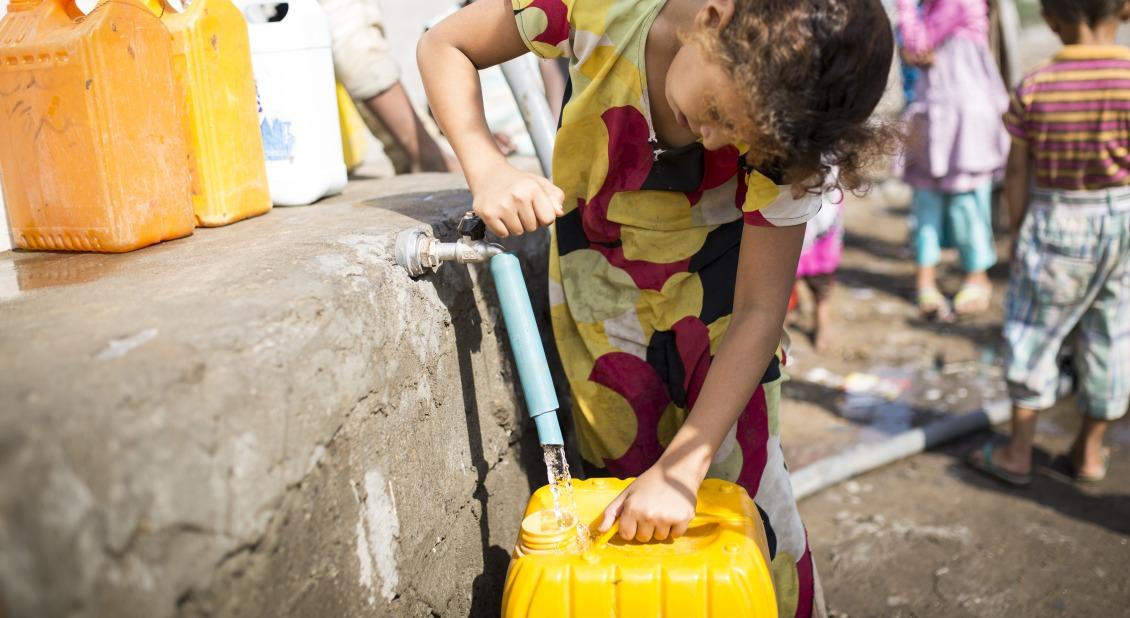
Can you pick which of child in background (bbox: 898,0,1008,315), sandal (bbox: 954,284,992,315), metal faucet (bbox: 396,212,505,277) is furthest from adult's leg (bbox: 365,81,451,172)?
sandal (bbox: 954,284,992,315)

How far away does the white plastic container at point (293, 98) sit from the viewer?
2.12m

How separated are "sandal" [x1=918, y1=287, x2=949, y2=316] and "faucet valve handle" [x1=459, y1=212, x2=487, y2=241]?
3.57 metres

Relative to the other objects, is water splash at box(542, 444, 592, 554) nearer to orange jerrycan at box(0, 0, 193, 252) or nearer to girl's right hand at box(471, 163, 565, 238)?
girl's right hand at box(471, 163, 565, 238)

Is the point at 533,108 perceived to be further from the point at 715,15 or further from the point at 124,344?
the point at 124,344

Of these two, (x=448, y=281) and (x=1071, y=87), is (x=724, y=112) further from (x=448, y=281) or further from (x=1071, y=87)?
(x=1071, y=87)

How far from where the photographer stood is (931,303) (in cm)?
455

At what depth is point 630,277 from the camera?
5.64ft

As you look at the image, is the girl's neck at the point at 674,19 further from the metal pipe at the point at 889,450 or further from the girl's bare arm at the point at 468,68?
the metal pipe at the point at 889,450

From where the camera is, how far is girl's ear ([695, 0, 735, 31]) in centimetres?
133

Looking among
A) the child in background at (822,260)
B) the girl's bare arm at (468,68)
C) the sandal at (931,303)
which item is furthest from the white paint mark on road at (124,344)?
the sandal at (931,303)

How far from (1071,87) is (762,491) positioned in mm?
1899

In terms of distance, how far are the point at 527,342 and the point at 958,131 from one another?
3738mm

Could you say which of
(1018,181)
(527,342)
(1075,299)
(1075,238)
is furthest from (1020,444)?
(527,342)

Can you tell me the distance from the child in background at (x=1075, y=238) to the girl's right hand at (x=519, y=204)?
2074 mm
